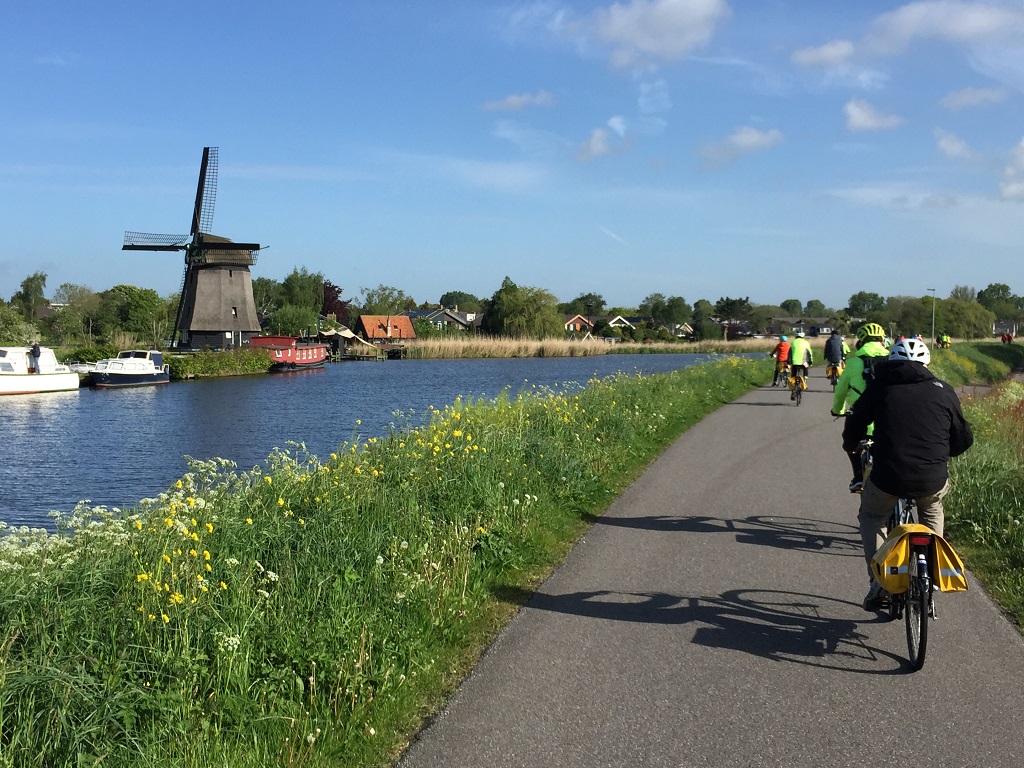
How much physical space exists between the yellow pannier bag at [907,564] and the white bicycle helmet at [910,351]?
1118 millimetres

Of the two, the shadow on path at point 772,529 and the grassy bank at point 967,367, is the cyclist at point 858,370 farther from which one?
the grassy bank at point 967,367

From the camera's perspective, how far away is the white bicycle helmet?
5.95m

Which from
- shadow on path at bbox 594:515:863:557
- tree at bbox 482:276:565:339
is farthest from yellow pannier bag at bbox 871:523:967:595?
tree at bbox 482:276:565:339

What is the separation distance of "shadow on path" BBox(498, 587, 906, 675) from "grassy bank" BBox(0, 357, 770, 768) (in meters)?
0.69

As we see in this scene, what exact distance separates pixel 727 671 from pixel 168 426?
31655mm

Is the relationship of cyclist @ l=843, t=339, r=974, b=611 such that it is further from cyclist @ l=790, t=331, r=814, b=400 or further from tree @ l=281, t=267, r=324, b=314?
tree @ l=281, t=267, r=324, b=314

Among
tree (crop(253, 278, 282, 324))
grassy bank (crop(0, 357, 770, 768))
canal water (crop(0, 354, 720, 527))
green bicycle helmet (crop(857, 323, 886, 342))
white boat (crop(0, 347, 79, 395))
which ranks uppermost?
tree (crop(253, 278, 282, 324))

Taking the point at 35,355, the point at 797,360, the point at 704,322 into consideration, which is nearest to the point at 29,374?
the point at 35,355

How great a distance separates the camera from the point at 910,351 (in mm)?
5977

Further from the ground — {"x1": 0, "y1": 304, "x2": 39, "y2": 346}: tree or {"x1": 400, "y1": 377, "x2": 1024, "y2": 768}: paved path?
{"x1": 0, "y1": 304, "x2": 39, "y2": 346}: tree

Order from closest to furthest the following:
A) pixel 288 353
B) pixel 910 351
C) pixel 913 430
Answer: pixel 913 430 → pixel 910 351 → pixel 288 353

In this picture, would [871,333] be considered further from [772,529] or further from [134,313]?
[134,313]

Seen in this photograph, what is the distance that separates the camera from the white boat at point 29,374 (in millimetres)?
48156

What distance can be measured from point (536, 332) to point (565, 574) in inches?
3846
